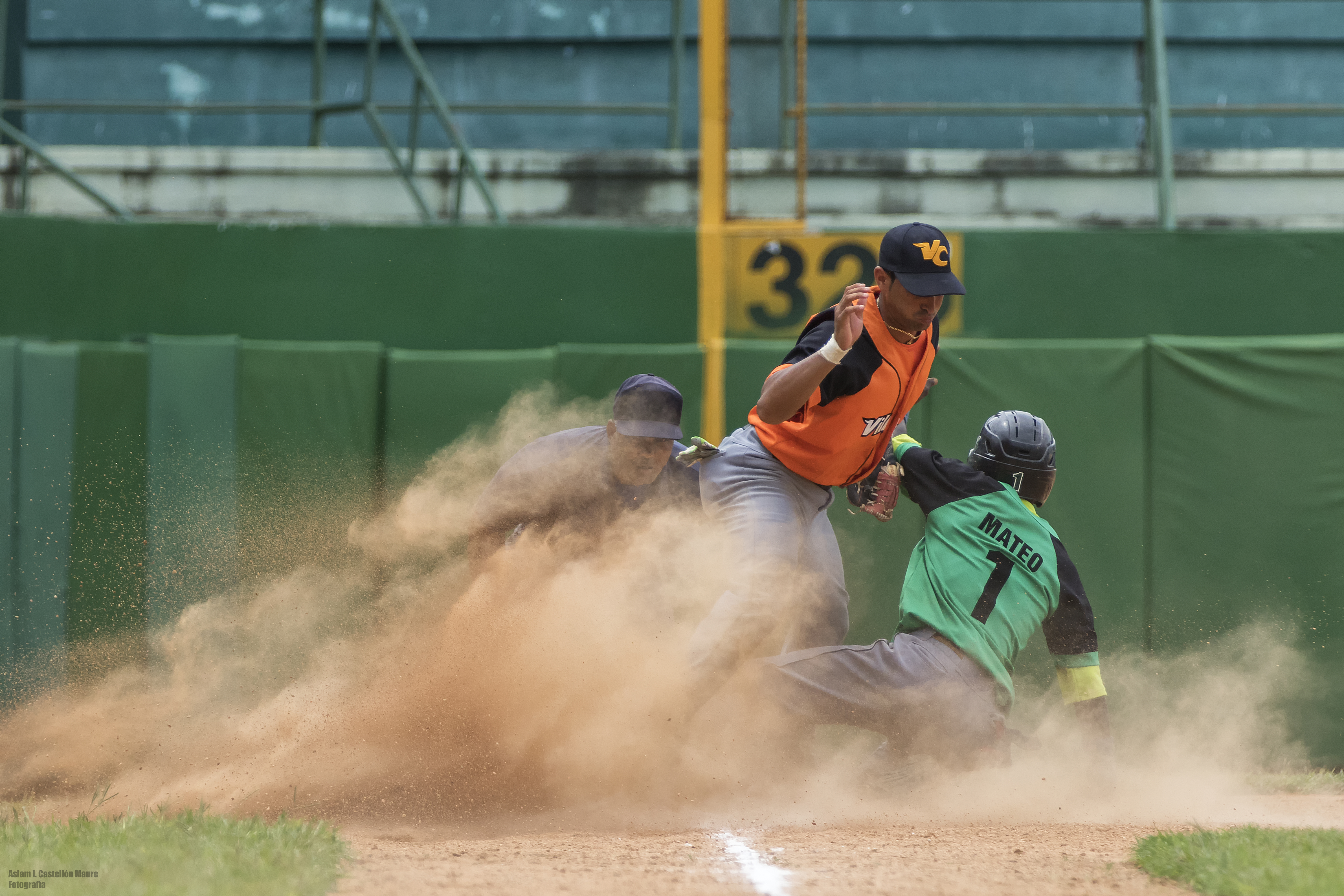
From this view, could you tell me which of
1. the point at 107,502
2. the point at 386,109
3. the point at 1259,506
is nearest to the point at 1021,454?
the point at 1259,506

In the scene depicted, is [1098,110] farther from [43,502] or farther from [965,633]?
[43,502]

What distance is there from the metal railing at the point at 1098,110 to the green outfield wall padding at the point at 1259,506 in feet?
3.48

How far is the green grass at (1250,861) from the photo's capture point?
3012 mm

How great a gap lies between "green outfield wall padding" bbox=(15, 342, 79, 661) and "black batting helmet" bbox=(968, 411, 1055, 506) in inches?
177

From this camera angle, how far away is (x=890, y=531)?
5996 mm

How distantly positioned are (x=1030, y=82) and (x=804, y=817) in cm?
716

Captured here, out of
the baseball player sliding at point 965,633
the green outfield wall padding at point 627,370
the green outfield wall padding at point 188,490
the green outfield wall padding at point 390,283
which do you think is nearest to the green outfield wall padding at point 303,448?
the green outfield wall padding at point 188,490

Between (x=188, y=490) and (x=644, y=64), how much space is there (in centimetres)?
559

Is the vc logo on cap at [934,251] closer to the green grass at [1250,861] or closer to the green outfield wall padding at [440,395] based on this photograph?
the green grass at [1250,861]

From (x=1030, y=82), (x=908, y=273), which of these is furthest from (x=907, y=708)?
(x=1030, y=82)

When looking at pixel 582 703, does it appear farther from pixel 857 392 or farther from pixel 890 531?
pixel 890 531

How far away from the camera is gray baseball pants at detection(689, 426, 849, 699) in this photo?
4238 millimetres

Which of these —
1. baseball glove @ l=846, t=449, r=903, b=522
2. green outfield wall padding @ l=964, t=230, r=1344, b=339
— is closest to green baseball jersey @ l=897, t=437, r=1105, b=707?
baseball glove @ l=846, t=449, r=903, b=522

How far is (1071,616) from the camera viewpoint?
4344mm
